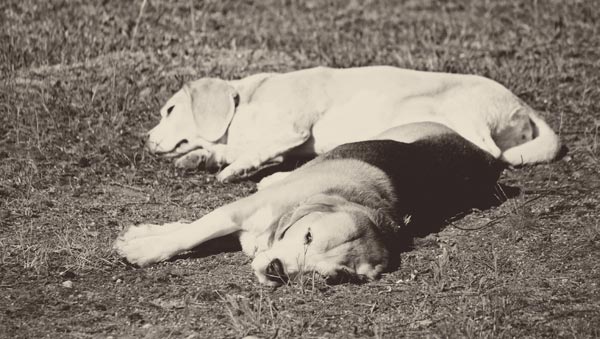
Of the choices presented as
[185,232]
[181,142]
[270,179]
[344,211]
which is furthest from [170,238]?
[181,142]

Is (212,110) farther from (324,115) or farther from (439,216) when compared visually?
(439,216)

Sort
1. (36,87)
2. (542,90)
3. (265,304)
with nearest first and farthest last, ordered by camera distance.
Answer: (265,304) → (36,87) → (542,90)

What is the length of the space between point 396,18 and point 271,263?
631 centimetres

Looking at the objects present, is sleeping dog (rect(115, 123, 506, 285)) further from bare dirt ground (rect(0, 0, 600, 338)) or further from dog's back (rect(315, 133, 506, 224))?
bare dirt ground (rect(0, 0, 600, 338))

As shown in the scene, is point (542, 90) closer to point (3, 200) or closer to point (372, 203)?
point (372, 203)

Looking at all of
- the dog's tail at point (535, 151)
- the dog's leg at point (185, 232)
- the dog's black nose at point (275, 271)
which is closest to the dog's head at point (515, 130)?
the dog's tail at point (535, 151)

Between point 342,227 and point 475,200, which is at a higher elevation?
point 342,227

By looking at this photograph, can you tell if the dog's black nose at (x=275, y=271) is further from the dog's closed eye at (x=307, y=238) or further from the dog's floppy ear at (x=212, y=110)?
the dog's floppy ear at (x=212, y=110)

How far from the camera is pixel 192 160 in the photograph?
22.2ft

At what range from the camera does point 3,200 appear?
18.7ft

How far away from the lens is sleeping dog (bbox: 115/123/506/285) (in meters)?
4.64

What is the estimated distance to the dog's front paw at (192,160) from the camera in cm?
673

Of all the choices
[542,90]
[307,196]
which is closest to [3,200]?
[307,196]

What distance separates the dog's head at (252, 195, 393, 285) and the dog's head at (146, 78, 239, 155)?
2.17 m
